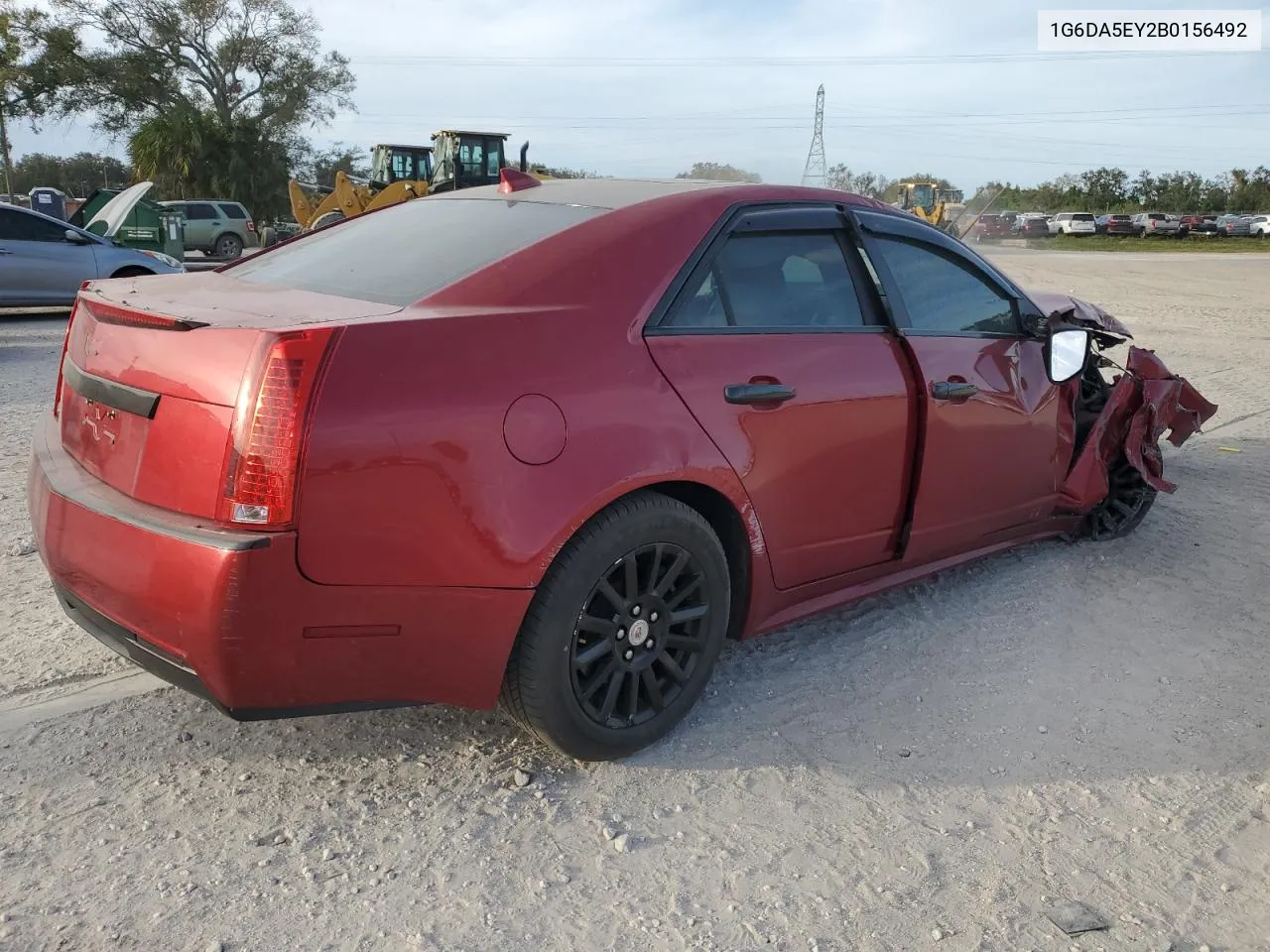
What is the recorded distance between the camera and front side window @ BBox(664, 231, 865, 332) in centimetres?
307

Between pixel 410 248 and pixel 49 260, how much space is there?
1125 cm

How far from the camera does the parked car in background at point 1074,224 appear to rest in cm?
5256

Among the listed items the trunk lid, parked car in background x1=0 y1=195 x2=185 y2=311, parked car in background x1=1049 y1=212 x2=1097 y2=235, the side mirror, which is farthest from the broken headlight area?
parked car in background x1=1049 y1=212 x2=1097 y2=235

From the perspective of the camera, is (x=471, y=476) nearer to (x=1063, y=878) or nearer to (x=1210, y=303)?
(x=1063, y=878)

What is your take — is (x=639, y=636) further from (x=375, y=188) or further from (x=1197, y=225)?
(x=1197, y=225)

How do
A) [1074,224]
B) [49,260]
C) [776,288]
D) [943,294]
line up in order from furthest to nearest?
1. [1074,224]
2. [49,260]
3. [943,294]
4. [776,288]

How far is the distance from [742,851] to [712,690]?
0.85 metres

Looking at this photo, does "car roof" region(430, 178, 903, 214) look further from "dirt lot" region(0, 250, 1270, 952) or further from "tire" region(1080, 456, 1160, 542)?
"tire" region(1080, 456, 1160, 542)

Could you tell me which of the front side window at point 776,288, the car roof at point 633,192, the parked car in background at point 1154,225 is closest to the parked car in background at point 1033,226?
the parked car in background at point 1154,225

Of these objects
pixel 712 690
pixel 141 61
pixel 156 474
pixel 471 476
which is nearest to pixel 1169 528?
pixel 712 690

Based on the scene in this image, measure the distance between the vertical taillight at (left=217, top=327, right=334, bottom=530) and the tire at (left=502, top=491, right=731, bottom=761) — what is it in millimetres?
692

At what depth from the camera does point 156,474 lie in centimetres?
247

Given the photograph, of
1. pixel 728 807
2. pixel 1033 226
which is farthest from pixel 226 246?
pixel 1033 226

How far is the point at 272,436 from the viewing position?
90.1 inches
